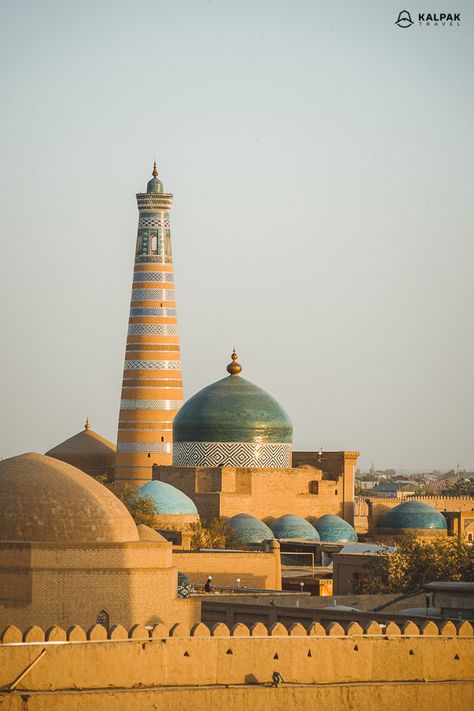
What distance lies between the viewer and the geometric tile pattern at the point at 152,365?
5516 cm

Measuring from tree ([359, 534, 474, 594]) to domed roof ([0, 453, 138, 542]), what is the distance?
28.2 ft

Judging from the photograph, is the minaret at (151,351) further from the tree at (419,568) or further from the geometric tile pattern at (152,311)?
the tree at (419,568)

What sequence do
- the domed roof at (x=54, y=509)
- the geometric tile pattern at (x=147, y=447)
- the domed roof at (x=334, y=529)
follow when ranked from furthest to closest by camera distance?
the geometric tile pattern at (x=147, y=447)
the domed roof at (x=334, y=529)
the domed roof at (x=54, y=509)

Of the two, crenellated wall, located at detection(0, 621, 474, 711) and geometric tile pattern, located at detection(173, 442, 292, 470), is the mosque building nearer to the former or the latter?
geometric tile pattern, located at detection(173, 442, 292, 470)

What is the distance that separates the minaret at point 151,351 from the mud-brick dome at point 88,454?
55.6 inches

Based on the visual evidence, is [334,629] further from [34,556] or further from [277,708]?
[34,556]

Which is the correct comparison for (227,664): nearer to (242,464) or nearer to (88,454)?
(242,464)

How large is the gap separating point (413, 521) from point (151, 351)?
9931 millimetres

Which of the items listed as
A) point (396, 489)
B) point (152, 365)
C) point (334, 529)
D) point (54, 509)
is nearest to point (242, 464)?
point (334, 529)

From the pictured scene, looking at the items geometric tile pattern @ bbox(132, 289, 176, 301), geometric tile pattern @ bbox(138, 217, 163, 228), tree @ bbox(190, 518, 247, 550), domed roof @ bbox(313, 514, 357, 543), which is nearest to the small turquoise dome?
tree @ bbox(190, 518, 247, 550)

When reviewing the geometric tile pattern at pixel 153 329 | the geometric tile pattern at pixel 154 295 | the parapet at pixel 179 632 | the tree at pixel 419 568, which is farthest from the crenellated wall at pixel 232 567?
the geometric tile pattern at pixel 154 295

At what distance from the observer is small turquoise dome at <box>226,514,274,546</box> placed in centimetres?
4556

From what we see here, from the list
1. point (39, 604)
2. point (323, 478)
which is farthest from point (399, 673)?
point (323, 478)

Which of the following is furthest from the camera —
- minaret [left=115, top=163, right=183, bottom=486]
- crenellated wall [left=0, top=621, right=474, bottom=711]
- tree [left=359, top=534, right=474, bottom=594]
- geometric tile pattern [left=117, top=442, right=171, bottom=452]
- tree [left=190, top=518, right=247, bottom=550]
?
minaret [left=115, top=163, right=183, bottom=486]
